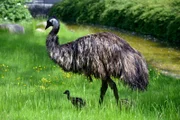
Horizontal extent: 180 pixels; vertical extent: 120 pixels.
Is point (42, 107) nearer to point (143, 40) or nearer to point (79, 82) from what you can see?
point (79, 82)

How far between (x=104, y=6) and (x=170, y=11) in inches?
380

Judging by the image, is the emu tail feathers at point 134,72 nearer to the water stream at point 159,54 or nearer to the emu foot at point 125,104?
the emu foot at point 125,104

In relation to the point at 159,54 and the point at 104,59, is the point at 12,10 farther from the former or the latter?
the point at 104,59

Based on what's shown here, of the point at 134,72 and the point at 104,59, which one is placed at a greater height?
the point at 104,59

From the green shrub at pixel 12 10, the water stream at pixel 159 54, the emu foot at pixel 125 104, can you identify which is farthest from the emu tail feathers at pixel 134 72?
the green shrub at pixel 12 10

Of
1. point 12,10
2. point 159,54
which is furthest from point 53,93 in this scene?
point 12,10

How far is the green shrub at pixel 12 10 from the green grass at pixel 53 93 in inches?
169

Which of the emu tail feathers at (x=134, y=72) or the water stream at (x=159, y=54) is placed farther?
the water stream at (x=159, y=54)

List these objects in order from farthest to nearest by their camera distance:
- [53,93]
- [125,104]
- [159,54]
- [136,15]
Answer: [136,15] → [159,54] → [53,93] → [125,104]

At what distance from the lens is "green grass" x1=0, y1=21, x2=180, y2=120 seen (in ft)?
21.4

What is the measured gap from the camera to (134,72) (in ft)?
22.3

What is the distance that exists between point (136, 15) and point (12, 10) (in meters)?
8.75

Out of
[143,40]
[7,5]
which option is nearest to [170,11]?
[143,40]

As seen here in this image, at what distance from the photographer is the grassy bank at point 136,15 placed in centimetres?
2269
